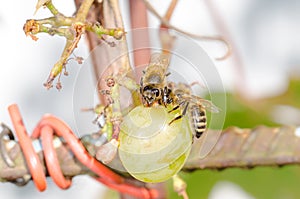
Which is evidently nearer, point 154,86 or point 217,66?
point 154,86

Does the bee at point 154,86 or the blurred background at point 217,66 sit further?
the blurred background at point 217,66

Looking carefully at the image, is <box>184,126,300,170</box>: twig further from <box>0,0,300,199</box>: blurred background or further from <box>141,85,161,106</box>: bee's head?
<box>0,0,300,199</box>: blurred background

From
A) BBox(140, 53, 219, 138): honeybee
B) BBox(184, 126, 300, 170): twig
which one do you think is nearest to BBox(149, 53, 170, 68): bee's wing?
BBox(140, 53, 219, 138): honeybee

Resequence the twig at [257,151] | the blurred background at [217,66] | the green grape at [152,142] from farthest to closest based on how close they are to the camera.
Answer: the blurred background at [217,66] → the twig at [257,151] → the green grape at [152,142]

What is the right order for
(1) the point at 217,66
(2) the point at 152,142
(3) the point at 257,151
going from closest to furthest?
(2) the point at 152,142, (3) the point at 257,151, (1) the point at 217,66

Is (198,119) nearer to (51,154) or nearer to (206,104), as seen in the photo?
(206,104)

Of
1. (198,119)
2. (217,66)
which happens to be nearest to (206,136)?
(198,119)

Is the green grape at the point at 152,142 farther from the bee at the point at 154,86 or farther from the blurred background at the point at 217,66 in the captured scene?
the blurred background at the point at 217,66

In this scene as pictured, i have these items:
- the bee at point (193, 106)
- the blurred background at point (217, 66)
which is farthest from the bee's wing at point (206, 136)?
the blurred background at point (217, 66)

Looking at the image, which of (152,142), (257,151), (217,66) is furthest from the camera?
(217,66)
